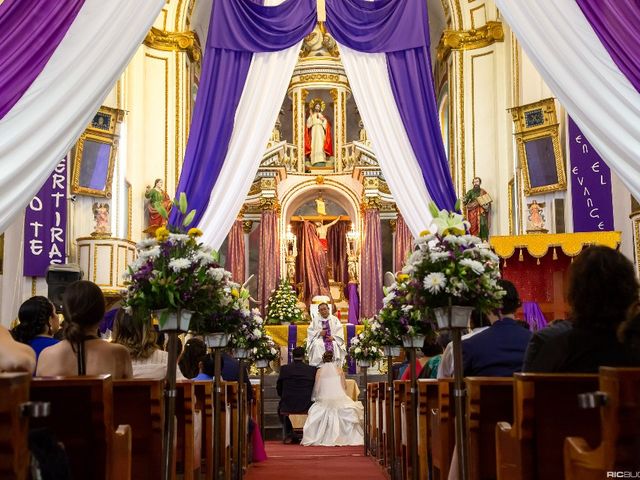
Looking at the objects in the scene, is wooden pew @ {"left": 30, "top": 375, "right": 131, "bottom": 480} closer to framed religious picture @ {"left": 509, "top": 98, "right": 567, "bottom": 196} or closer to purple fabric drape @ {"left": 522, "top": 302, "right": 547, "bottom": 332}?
purple fabric drape @ {"left": 522, "top": 302, "right": 547, "bottom": 332}

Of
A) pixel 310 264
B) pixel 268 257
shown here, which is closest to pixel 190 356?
pixel 268 257

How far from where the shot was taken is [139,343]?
485 centimetres

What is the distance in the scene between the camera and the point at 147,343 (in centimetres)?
486

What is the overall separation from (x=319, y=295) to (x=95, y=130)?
8621mm

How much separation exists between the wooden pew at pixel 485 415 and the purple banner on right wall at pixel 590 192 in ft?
26.7

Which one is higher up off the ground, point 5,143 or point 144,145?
point 144,145

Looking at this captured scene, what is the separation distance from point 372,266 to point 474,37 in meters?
5.93

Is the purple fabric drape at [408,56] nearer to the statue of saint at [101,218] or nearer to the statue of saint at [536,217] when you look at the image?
the statue of saint at [536,217]

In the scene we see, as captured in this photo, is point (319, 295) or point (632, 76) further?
point (319, 295)

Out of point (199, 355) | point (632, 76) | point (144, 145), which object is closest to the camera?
point (632, 76)

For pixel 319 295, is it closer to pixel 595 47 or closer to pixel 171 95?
pixel 171 95

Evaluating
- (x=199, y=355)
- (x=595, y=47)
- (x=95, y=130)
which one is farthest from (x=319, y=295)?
(x=595, y=47)

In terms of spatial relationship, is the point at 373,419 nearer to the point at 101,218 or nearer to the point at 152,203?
the point at 101,218

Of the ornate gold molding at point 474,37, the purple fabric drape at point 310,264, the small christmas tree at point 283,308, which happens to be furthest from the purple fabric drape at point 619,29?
the purple fabric drape at point 310,264
